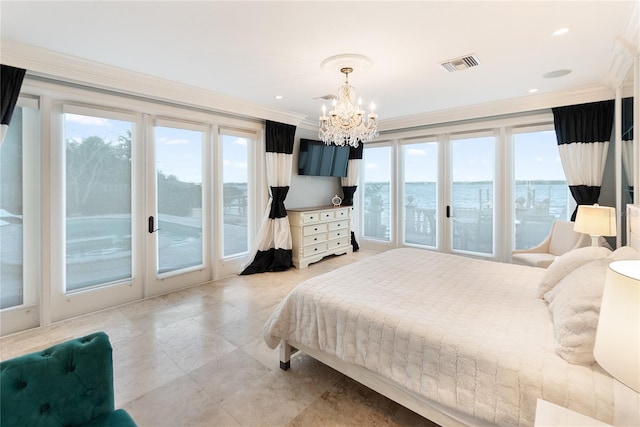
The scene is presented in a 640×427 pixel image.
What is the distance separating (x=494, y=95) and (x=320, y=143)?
299cm

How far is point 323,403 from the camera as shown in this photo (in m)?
1.99

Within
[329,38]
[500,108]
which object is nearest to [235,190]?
[329,38]

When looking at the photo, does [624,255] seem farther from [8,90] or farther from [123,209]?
[8,90]

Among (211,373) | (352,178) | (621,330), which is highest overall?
(352,178)

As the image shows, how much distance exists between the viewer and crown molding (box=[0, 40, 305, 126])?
2.68 meters

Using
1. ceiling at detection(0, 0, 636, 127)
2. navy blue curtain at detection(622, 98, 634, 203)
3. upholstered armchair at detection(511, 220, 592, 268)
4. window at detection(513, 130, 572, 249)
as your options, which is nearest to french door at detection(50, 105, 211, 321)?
ceiling at detection(0, 0, 636, 127)

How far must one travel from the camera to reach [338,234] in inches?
239

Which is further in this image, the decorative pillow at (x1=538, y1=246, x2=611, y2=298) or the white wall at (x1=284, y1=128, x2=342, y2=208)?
the white wall at (x1=284, y1=128, x2=342, y2=208)

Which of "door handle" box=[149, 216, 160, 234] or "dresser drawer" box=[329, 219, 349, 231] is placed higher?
"door handle" box=[149, 216, 160, 234]

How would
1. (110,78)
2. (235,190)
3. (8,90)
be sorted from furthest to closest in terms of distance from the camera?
1. (235,190)
2. (110,78)
3. (8,90)

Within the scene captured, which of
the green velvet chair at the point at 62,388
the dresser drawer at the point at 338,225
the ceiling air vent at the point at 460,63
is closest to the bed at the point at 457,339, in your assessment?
the green velvet chair at the point at 62,388

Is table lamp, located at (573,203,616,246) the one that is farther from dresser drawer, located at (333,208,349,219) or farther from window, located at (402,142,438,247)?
dresser drawer, located at (333,208,349,219)

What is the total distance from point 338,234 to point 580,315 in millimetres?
4752

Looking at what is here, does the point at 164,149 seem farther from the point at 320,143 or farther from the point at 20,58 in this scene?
the point at 320,143
